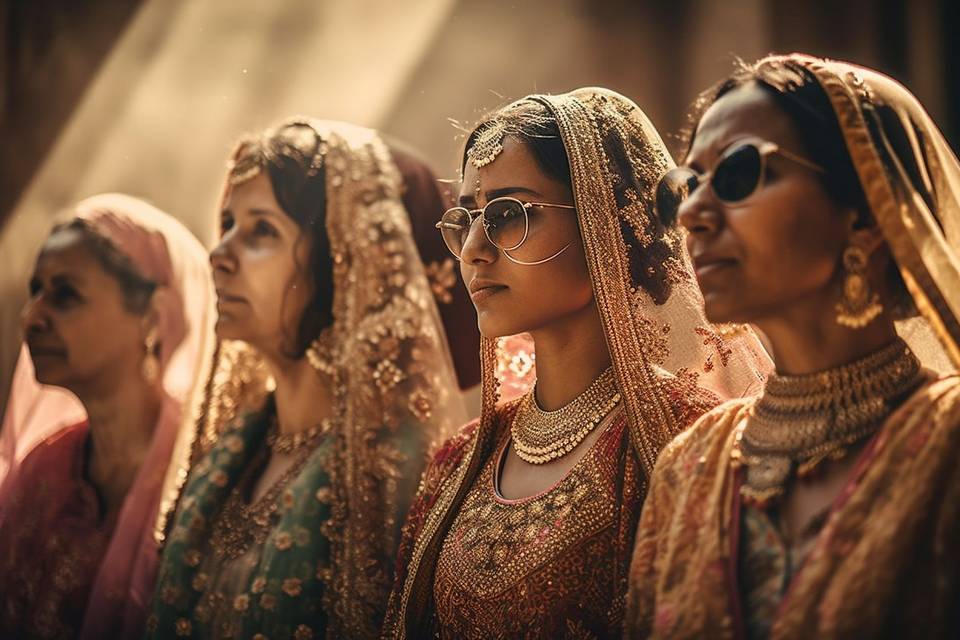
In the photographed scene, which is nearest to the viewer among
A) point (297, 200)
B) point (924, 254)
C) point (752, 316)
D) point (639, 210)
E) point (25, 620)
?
point (924, 254)

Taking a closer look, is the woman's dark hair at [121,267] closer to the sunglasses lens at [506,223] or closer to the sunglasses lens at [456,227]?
the sunglasses lens at [456,227]

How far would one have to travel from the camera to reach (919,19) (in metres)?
3.19

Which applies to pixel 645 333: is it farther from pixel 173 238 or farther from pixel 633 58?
pixel 633 58

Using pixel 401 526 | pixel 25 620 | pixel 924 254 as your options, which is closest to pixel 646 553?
pixel 924 254

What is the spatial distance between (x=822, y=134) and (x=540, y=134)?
2.21ft

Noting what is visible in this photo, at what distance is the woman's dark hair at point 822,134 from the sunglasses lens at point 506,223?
0.55m

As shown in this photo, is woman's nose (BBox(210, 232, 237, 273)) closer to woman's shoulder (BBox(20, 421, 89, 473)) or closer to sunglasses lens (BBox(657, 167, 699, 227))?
woman's shoulder (BBox(20, 421, 89, 473))

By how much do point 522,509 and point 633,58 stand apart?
8.89 ft

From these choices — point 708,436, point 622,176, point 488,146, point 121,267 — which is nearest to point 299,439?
point 121,267

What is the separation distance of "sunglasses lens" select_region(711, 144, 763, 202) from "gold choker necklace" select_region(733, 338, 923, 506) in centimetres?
27

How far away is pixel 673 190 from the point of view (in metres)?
1.61

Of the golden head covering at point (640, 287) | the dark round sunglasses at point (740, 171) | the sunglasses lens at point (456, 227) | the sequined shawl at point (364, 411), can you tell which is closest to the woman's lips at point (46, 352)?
the sequined shawl at point (364, 411)

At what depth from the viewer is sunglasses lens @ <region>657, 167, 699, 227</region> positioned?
156 centimetres

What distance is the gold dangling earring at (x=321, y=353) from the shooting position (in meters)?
2.71
